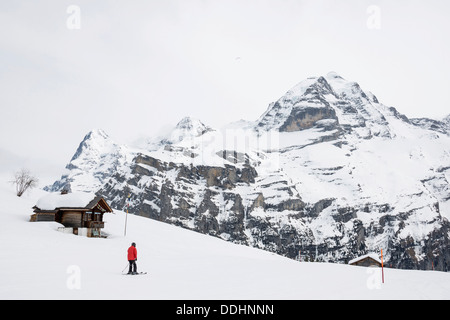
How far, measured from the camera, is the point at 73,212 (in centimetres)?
3828

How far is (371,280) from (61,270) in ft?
54.7

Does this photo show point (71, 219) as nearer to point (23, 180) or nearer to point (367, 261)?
point (23, 180)

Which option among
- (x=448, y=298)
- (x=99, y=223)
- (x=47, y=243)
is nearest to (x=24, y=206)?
(x=99, y=223)

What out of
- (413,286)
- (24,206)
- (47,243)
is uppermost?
(24,206)

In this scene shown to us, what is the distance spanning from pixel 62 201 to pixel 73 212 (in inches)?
94.8

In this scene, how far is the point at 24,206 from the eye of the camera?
43250 millimetres

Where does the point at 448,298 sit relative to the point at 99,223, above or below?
below

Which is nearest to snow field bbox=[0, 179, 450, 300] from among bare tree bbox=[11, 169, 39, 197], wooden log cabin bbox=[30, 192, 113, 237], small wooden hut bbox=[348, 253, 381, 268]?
wooden log cabin bbox=[30, 192, 113, 237]

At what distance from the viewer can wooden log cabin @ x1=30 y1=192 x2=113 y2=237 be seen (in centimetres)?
3675

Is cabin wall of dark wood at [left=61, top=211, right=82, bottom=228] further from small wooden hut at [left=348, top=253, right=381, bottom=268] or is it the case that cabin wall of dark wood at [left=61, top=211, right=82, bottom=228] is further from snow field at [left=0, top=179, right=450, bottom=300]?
small wooden hut at [left=348, top=253, right=381, bottom=268]

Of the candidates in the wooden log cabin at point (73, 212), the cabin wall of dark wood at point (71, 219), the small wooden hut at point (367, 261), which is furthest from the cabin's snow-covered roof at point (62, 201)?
the small wooden hut at point (367, 261)

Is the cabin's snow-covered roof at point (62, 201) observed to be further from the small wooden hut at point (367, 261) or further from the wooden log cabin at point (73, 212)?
the small wooden hut at point (367, 261)

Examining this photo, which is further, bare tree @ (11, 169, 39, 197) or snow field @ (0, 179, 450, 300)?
bare tree @ (11, 169, 39, 197)
